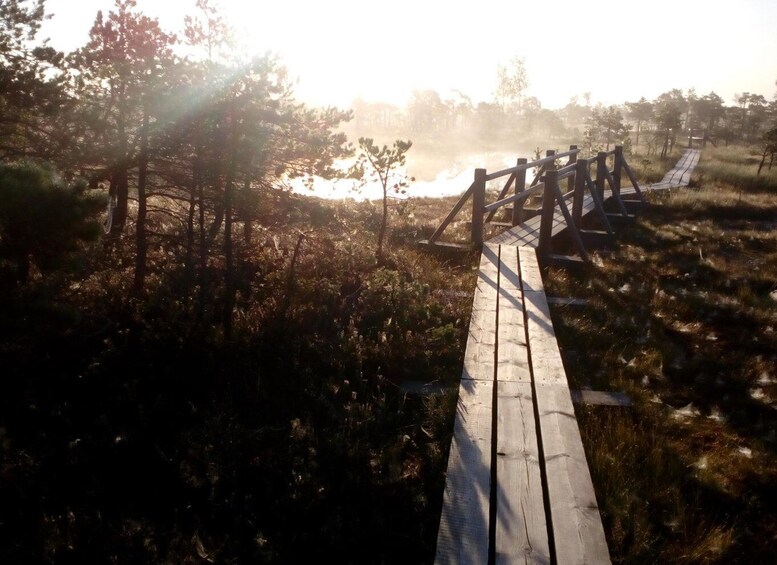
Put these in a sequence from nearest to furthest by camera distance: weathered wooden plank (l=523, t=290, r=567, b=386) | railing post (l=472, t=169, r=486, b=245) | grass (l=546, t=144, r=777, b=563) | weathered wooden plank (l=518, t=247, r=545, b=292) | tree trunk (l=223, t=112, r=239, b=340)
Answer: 1. grass (l=546, t=144, r=777, b=563)
2. weathered wooden plank (l=523, t=290, r=567, b=386)
3. tree trunk (l=223, t=112, r=239, b=340)
4. weathered wooden plank (l=518, t=247, r=545, b=292)
5. railing post (l=472, t=169, r=486, b=245)

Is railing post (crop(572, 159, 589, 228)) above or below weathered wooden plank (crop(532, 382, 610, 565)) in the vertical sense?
above

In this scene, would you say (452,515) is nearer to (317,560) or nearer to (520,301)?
(317,560)

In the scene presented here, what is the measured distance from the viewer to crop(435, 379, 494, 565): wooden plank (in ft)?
8.83

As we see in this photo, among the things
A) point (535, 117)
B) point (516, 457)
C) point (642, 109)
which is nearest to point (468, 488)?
point (516, 457)

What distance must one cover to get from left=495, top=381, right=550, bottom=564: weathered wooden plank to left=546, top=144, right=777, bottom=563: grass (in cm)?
43

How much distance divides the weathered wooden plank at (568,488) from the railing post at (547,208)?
518 cm

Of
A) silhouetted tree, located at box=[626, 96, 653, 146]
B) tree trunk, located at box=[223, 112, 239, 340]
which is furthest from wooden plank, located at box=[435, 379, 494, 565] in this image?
silhouetted tree, located at box=[626, 96, 653, 146]

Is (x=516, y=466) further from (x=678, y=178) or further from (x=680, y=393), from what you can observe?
(x=678, y=178)

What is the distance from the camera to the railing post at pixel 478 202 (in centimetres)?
893

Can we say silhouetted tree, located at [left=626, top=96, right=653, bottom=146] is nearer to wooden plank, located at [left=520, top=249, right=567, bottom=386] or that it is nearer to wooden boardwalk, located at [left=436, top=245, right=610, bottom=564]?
wooden plank, located at [left=520, top=249, right=567, bottom=386]

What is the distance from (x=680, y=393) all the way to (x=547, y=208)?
4.60 meters

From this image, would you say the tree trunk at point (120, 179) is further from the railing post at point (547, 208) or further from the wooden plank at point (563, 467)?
the railing post at point (547, 208)

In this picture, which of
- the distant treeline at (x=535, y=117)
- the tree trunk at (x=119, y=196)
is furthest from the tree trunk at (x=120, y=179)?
the distant treeline at (x=535, y=117)

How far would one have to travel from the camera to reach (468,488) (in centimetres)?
311
